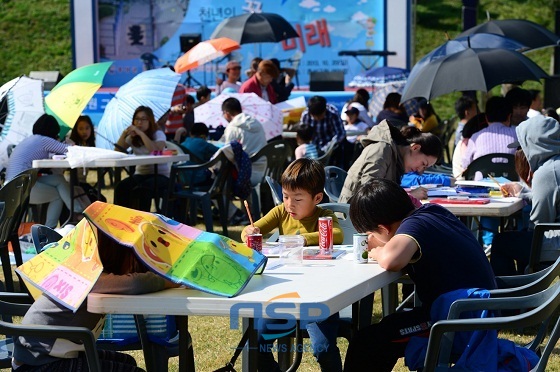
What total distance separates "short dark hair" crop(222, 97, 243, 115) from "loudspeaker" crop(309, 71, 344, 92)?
8701mm

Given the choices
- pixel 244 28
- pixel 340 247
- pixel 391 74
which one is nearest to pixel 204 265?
pixel 340 247

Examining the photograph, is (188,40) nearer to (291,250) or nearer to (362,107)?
(362,107)

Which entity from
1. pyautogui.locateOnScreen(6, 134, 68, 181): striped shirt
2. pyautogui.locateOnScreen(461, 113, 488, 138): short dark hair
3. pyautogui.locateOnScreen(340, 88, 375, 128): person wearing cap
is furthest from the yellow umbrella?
pyautogui.locateOnScreen(340, 88, 375, 128): person wearing cap

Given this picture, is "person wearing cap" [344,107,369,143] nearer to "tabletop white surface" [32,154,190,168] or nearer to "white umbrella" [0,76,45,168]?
"tabletop white surface" [32,154,190,168]

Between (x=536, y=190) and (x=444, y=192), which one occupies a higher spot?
(x=536, y=190)

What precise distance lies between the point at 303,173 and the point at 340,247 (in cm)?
43

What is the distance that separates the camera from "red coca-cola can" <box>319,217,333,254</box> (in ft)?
13.7

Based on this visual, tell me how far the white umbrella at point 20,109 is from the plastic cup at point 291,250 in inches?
192

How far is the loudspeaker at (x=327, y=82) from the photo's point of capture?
750 inches

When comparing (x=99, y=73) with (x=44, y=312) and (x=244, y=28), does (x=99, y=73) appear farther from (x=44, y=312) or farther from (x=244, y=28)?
(x=44, y=312)

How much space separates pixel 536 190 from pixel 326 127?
231 inches

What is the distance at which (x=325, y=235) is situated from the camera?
4.18 metres

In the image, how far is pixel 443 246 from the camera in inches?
142

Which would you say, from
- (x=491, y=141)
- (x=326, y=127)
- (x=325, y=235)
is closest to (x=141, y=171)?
(x=326, y=127)
